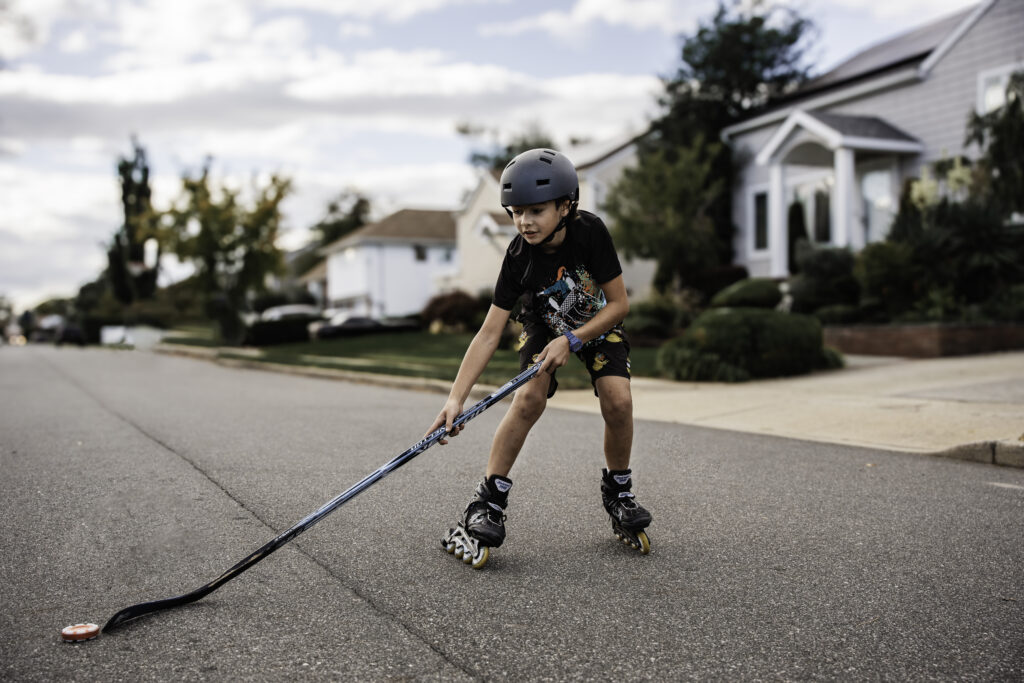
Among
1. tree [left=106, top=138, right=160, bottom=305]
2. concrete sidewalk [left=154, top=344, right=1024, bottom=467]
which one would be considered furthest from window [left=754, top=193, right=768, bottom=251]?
tree [left=106, top=138, right=160, bottom=305]

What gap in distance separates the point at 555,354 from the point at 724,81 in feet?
83.4

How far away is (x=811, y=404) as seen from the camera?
9.28 m

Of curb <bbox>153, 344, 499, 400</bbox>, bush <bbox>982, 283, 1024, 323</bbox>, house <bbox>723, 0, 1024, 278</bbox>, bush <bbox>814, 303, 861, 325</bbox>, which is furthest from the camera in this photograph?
house <bbox>723, 0, 1024, 278</bbox>

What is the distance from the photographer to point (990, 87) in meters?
18.7

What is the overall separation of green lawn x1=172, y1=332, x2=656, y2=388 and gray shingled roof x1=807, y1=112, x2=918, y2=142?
6.90 m

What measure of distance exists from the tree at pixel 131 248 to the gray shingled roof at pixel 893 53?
41449mm

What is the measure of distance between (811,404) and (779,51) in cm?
2082

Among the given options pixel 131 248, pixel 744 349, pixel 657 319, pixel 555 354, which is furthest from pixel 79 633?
pixel 131 248

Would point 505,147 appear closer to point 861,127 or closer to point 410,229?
point 410,229

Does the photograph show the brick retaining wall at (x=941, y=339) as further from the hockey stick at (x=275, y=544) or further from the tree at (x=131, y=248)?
the tree at (x=131, y=248)

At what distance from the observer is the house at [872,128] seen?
1881cm

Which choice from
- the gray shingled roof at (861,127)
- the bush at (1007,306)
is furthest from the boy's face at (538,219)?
the gray shingled roof at (861,127)

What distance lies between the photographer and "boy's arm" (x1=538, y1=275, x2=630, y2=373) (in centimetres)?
372

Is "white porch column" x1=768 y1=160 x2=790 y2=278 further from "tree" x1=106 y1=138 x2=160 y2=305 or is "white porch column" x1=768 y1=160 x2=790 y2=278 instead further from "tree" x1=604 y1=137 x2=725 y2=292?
"tree" x1=106 y1=138 x2=160 y2=305
